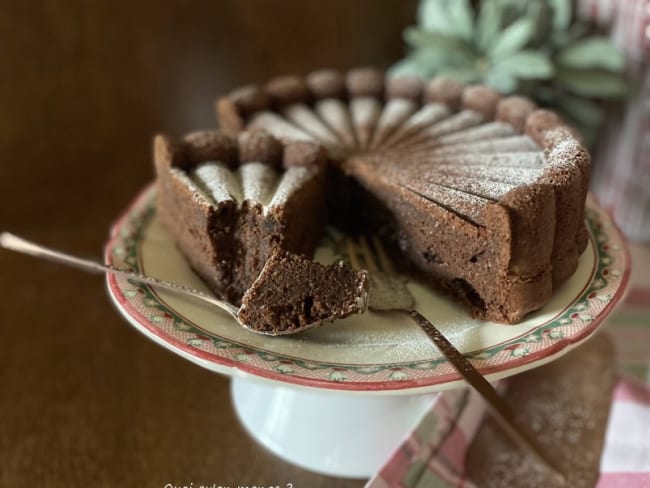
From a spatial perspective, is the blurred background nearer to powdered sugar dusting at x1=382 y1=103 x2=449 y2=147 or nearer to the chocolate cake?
the chocolate cake

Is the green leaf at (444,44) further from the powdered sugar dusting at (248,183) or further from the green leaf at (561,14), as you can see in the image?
the powdered sugar dusting at (248,183)

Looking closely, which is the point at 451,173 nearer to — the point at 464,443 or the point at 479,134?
the point at 479,134

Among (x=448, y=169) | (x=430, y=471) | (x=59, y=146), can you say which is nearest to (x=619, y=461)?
(x=430, y=471)

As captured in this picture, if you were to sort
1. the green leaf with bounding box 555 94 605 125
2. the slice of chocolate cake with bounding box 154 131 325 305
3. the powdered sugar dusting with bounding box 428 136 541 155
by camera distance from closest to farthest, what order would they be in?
the slice of chocolate cake with bounding box 154 131 325 305, the powdered sugar dusting with bounding box 428 136 541 155, the green leaf with bounding box 555 94 605 125

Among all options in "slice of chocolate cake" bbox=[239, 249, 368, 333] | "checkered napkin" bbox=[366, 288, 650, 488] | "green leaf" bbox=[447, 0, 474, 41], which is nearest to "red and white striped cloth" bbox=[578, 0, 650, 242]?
"green leaf" bbox=[447, 0, 474, 41]

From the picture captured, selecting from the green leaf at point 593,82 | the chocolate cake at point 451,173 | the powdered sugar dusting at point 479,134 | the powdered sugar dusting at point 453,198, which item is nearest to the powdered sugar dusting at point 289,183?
the chocolate cake at point 451,173

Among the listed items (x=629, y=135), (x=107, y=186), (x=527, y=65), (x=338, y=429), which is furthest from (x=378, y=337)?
(x=107, y=186)

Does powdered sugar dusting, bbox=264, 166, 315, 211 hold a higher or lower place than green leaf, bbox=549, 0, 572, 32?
lower
